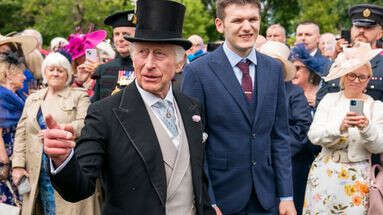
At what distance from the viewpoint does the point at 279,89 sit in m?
4.66

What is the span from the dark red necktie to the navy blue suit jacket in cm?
4

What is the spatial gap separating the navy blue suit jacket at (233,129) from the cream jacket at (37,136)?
90.8 inches

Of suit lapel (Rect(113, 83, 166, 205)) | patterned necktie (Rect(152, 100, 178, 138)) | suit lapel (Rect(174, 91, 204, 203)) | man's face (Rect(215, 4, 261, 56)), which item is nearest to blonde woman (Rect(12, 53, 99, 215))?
man's face (Rect(215, 4, 261, 56))

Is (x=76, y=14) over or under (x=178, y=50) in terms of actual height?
over

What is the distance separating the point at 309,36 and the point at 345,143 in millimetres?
3833

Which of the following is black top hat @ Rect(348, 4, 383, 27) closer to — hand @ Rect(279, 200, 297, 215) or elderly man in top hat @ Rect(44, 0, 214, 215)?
hand @ Rect(279, 200, 297, 215)

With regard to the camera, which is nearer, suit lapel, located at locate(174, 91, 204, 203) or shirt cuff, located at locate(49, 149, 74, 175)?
shirt cuff, located at locate(49, 149, 74, 175)

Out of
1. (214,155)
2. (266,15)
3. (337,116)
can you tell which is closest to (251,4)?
(214,155)

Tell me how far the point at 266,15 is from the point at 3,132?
3309 cm

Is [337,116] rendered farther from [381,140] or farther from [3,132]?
[3,132]

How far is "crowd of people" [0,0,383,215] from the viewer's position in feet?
11.1

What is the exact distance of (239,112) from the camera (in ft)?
14.7

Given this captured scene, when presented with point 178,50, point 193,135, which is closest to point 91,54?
point 178,50

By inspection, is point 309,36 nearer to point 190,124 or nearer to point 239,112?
point 239,112
